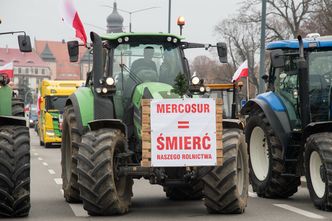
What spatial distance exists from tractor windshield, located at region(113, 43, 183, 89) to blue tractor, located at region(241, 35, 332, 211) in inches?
55.5

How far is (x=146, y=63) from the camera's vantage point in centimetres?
1170

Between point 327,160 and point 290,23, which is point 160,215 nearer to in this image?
point 327,160

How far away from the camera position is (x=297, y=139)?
12492mm

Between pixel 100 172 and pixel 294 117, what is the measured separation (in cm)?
392

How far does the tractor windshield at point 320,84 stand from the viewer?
12.1 meters

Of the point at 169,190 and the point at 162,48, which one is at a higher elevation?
the point at 162,48

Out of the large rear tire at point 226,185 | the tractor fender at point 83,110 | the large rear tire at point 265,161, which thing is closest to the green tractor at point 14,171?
the tractor fender at point 83,110

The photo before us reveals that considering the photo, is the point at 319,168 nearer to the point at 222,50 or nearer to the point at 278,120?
the point at 278,120

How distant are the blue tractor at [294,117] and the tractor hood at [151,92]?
166 centimetres

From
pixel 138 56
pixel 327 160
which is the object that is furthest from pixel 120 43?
pixel 327 160

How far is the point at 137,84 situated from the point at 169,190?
6.55 feet

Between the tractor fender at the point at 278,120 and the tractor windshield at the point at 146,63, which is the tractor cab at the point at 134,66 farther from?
the tractor fender at the point at 278,120

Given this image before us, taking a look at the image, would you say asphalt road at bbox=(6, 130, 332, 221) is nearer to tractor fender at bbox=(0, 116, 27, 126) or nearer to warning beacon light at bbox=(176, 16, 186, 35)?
tractor fender at bbox=(0, 116, 27, 126)

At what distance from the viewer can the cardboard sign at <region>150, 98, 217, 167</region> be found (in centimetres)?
1012
